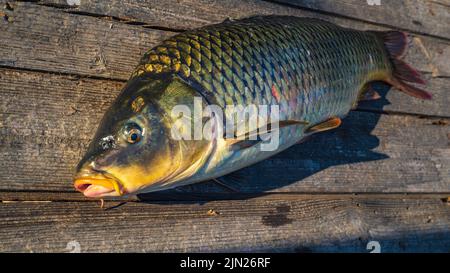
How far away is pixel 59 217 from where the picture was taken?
72.0 inches

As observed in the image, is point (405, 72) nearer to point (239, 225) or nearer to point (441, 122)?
point (441, 122)

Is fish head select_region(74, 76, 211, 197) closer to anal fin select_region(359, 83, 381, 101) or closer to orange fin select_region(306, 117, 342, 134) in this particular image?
orange fin select_region(306, 117, 342, 134)

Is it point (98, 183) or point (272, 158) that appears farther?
point (272, 158)

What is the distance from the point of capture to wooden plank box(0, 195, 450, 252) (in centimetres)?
180

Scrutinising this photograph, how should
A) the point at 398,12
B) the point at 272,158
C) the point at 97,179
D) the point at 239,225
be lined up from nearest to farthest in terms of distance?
1. the point at 97,179
2. the point at 239,225
3. the point at 272,158
4. the point at 398,12

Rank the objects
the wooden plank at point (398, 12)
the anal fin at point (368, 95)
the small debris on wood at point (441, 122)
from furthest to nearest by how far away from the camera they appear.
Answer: the small debris on wood at point (441, 122)
the wooden plank at point (398, 12)
the anal fin at point (368, 95)

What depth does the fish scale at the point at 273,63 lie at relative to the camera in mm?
1730

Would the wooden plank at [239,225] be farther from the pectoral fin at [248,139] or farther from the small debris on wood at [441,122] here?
the small debris on wood at [441,122]

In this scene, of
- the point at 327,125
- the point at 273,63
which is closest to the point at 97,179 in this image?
the point at 273,63

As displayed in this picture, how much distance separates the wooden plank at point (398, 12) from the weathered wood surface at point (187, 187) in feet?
0.07

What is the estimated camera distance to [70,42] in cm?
201

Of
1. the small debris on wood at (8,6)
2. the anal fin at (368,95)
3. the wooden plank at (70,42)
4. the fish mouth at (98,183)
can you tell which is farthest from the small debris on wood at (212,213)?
the small debris on wood at (8,6)

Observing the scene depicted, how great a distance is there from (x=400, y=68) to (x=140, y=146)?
6.77 feet

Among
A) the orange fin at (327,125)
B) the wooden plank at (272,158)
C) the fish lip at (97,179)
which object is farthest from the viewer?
the orange fin at (327,125)
